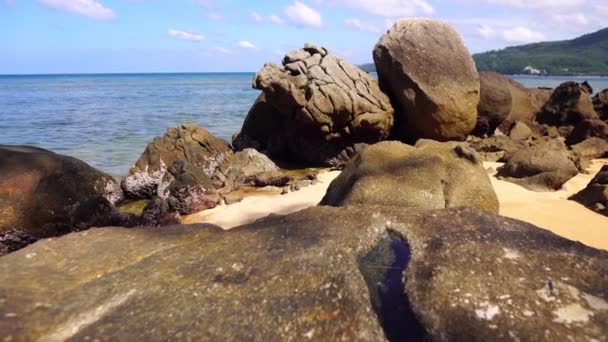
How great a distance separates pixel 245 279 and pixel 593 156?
10.5 meters

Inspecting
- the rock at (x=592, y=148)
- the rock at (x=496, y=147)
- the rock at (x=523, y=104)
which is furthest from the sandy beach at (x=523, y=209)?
the rock at (x=523, y=104)

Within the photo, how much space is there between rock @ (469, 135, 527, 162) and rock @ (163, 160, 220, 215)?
5.89 metres

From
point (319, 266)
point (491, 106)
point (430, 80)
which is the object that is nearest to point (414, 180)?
point (319, 266)

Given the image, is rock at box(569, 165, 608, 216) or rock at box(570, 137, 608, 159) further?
rock at box(570, 137, 608, 159)

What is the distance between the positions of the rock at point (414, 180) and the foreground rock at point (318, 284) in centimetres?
187

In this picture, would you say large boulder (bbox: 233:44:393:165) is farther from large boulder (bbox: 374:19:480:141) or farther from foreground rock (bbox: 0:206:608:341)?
foreground rock (bbox: 0:206:608:341)

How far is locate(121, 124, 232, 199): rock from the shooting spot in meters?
8.51

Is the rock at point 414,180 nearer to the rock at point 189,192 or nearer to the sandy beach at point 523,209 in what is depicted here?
the sandy beach at point 523,209

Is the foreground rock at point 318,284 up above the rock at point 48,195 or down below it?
above

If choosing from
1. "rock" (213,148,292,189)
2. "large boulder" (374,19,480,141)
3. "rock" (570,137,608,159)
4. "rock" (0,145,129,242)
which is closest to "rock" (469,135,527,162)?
"large boulder" (374,19,480,141)

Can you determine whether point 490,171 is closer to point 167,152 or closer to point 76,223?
point 167,152

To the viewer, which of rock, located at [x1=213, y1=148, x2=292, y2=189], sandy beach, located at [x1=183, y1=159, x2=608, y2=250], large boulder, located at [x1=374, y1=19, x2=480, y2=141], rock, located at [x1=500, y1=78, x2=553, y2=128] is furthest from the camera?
rock, located at [x1=500, y1=78, x2=553, y2=128]

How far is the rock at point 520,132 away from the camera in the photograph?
38.3 ft

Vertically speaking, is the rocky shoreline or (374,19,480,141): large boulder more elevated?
(374,19,480,141): large boulder
